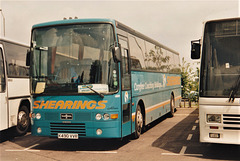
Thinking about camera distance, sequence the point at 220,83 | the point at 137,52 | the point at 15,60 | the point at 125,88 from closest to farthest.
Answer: the point at 220,83 < the point at 125,88 < the point at 137,52 < the point at 15,60

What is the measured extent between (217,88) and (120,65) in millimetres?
2630

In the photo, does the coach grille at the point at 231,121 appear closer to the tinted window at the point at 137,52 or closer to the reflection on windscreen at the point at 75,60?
the reflection on windscreen at the point at 75,60

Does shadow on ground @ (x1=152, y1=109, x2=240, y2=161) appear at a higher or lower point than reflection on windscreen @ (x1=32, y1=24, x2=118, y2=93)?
lower

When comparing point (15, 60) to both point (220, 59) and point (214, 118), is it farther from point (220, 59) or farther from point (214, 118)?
point (214, 118)

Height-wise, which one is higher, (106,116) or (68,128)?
(106,116)

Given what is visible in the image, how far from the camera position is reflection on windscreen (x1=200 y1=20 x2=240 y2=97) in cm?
782

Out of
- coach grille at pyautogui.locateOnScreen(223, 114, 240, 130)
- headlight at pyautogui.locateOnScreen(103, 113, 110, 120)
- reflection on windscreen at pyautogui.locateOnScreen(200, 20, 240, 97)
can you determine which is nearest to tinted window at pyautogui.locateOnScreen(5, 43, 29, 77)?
headlight at pyautogui.locateOnScreen(103, 113, 110, 120)

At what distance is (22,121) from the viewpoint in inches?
488

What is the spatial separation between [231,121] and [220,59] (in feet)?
5.02

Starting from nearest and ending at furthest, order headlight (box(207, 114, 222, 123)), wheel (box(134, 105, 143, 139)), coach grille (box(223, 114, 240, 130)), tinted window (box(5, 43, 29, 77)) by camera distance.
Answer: coach grille (box(223, 114, 240, 130))
headlight (box(207, 114, 222, 123))
wheel (box(134, 105, 143, 139))
tinted window (box(5, 43, 29, 77))

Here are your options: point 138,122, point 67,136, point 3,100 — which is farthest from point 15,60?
point 138,122

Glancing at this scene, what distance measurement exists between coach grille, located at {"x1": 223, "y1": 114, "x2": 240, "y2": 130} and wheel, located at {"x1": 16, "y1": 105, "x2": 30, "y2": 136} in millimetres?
7598

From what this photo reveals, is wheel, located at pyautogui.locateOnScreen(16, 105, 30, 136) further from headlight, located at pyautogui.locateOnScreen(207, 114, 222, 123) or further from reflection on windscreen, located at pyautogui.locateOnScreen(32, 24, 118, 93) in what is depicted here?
headlight, located at pyautogui.locateOnScreen(207, 114, 222, 123)

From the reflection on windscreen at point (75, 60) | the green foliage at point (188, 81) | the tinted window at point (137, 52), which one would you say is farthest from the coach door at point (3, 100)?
the green foliage at point (188, 81)
